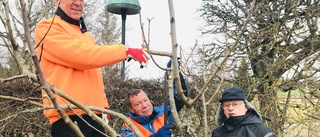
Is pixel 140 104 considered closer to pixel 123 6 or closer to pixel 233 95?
pixel 233 95

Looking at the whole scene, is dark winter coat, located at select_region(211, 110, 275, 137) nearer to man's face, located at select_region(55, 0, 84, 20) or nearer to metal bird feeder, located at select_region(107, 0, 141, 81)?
man's face, located at select_region(55, 0, 84, 20)

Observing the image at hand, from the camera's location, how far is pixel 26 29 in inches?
42.6

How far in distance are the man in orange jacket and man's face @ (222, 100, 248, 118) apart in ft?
3.30

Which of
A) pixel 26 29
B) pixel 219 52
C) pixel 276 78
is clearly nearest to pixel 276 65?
pixel 276 78

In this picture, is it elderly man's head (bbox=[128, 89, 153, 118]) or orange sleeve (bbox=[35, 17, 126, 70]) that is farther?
elderly man's head (bbox=[128, 89, 153, 118])

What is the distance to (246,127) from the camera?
9.50 ft

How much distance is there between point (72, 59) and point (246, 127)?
56.0 inches

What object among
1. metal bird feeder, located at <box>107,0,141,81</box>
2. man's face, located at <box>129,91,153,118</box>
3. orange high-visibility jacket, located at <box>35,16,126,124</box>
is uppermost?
metal bird feeder, located at <box>107,0,141,81</box>

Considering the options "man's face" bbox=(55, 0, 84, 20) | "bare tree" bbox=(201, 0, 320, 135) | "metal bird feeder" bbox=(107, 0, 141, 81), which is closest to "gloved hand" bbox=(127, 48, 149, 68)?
"man's face" bbox=(55, 0, 84, 20)

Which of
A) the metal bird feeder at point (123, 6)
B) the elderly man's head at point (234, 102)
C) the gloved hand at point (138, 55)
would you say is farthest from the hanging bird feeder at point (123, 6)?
the gloved hand at point (138, 55)

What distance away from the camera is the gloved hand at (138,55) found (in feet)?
7.32

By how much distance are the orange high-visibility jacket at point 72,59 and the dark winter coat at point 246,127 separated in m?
1.05

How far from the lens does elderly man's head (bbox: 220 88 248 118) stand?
2.96 metres

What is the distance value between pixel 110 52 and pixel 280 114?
3.91 meters
